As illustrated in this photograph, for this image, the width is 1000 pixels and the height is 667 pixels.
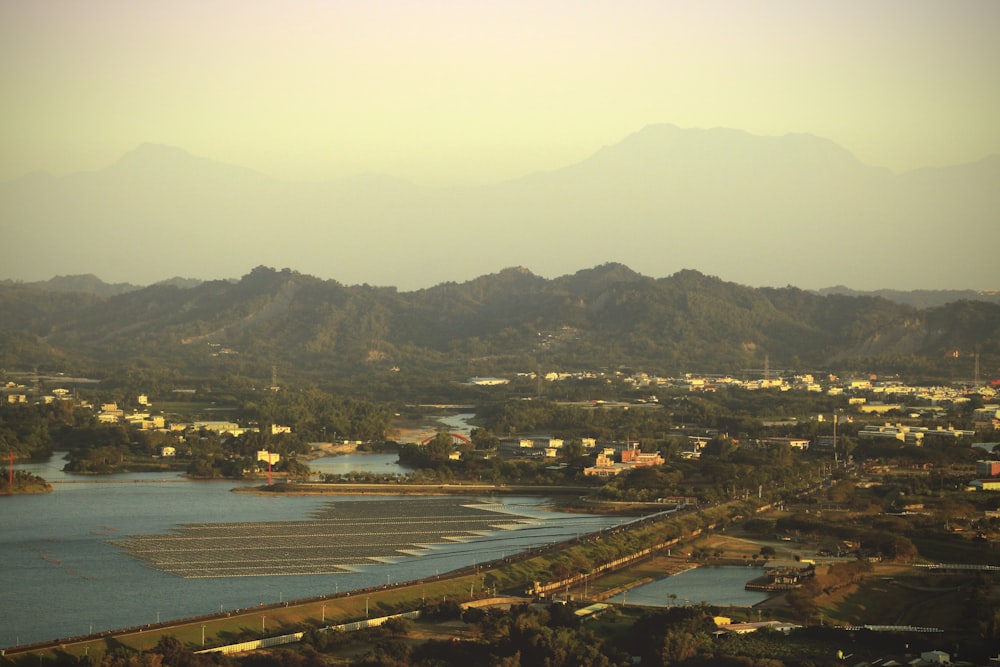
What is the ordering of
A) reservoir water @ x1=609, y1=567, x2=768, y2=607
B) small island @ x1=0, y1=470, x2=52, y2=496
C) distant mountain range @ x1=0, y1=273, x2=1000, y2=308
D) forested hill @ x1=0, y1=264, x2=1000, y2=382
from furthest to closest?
distant mountain range @ x1=0, y1=273, x2=1000, y2=308, forested hill @ x1=0, y1=264, x2=1000, y2=382, small island @ x1=0, y1=470, x2=52, y2=496, reservoir water @ x1=609, y1=567, x2=768, y2=607

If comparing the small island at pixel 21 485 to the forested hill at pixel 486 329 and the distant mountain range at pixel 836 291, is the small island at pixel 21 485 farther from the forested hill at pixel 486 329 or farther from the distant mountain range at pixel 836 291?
the distant mountain range at pixel 836 291

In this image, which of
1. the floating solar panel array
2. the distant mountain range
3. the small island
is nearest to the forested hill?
the distant mountain range

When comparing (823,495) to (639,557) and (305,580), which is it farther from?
(305,580)

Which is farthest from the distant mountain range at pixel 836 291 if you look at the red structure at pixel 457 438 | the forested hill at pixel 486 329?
the red structure at pixel 457 438

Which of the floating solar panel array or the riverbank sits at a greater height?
the riverbank

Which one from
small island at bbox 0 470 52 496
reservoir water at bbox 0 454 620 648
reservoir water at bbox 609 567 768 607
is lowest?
reservoir water at bbox 609 567 768 607

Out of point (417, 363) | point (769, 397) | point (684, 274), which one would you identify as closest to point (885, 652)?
point (769, 397)

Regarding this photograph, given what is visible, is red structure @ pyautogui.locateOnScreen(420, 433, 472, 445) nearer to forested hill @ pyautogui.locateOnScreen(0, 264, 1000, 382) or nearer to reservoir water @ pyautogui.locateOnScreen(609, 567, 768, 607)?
reservoir water @ pyautogui.locateOnScreen(609, 567, 768, 607)

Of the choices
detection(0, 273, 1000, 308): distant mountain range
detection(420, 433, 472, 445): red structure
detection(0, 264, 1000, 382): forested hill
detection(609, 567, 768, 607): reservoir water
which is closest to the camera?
detection(609, 567, 768, 607): reservoir water
